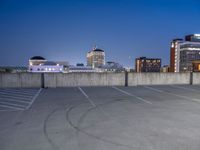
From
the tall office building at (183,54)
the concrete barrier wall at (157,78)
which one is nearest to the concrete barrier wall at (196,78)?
the concrete barrier wall at (157,78)

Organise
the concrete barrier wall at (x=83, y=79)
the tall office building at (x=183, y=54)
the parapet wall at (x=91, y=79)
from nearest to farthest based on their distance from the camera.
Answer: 1. the parapet wall at (x=91, y=79)
2. the concrete barrier wall at (x=83, y=79)
3. the tall office building at (x=183, y=54)

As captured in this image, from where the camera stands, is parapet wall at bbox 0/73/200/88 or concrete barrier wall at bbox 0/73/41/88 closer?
concrete barrier wall at bbox 0/73/41/88

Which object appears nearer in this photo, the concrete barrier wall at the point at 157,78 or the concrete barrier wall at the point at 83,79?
the concrete barrier wall at the point at 83,79

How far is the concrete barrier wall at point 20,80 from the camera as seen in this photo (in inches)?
677

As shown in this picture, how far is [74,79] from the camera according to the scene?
1842cm

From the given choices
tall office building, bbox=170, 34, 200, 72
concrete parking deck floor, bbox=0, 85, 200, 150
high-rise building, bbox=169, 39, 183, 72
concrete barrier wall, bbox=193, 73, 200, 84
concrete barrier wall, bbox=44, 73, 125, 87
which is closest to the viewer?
concrete parking deck floor, bbox=0, 85, 200, 150

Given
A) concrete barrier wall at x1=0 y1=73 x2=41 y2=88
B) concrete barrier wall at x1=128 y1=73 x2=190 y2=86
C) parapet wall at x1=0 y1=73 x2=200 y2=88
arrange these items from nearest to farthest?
concrete barrier wall at x1=0 y1=73 x2=41 y2=88 < parapet wall at x1=0 y1=73 x2=200 y2=88 < concrete barrier wall at x1=128 y1=73 x2=190 y2=86

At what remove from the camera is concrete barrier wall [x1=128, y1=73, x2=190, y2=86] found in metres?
19.5

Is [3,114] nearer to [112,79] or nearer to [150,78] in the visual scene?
[112,79]

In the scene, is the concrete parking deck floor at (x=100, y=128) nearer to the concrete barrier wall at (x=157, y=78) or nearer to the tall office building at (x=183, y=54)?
the concrete barrier wall at (x=157, y=78)

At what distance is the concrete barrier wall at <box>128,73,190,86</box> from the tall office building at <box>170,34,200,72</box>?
10431cm

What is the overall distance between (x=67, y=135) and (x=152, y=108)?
5157mm

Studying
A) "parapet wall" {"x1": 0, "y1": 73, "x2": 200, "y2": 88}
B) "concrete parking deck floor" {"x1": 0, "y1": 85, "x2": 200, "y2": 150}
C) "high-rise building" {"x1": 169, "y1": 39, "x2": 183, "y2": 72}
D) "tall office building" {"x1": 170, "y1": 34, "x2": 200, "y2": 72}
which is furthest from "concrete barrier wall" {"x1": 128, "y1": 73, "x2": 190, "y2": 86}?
"high-rise building" {"x1": 169, "y1": 39, "x2": 183, "y2": 72}

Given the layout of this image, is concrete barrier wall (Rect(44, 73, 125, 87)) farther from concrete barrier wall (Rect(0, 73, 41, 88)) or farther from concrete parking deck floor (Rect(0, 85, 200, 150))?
concrete parking deck floor (Rect(0, 85, 200, 150))
